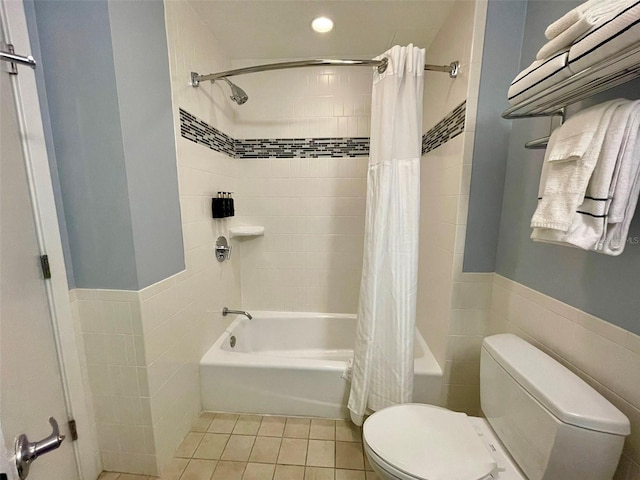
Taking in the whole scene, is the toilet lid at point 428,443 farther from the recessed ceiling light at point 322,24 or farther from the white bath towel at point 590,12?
the recessed ceiling light at point 322,24

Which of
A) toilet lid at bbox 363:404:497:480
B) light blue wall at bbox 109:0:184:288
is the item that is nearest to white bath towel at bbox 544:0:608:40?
toilet lid at bbox 363:404:497:480

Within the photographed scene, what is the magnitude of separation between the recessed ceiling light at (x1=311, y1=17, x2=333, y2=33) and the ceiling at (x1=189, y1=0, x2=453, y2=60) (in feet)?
0.10

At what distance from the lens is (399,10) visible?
4.71 feet

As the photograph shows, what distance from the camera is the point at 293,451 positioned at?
4.57 ft

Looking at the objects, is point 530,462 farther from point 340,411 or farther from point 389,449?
point 340,411

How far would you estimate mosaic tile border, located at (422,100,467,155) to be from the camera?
1289 mm

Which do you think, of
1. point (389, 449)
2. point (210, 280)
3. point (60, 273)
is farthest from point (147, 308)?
point (389, 449)

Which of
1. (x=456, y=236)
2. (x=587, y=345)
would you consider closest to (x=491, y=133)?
(x=456, y=236)

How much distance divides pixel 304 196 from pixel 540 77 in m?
1.58

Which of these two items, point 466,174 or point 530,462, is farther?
point 466,174

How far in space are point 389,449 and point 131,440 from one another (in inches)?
47.0

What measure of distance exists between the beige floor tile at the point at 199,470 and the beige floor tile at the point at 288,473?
1.07 feet

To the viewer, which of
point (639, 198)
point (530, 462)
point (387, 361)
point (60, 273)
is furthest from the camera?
point (387, 361)

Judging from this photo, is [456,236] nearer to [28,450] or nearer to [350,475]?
[350,475]
